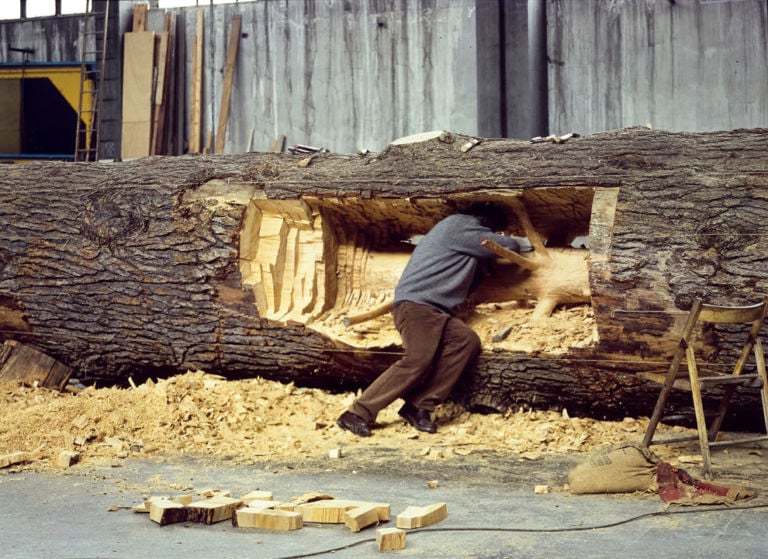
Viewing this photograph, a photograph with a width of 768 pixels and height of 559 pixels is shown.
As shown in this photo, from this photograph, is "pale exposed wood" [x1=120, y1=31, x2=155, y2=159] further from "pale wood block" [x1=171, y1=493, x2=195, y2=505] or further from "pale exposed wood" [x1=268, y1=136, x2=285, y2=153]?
"pale wood block" [x1=171, y1=493, x2=195, y2=505]

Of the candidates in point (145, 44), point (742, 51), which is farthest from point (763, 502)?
point (145, 44)

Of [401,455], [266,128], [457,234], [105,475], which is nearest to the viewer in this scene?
[105,475]

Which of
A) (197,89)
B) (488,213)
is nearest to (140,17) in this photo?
(197,89)

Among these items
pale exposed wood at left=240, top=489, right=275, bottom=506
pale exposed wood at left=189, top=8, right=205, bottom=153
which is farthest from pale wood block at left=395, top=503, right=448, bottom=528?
pale exposed wood at left=189, top=8, right=205, bottom=153

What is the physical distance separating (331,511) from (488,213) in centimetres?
267

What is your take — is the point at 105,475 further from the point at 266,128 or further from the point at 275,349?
the point at 266,128

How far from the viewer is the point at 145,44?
10781 mm

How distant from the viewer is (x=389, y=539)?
11.2ft

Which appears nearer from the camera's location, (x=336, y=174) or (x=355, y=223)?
(x=336, y=174)

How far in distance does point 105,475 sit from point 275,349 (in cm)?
174

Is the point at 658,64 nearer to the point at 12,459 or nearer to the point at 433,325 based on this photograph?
the point at 433,325

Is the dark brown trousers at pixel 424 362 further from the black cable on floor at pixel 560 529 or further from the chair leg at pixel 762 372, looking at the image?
the black cable on floor at pixel 560 529

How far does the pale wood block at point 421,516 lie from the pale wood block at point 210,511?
709mm

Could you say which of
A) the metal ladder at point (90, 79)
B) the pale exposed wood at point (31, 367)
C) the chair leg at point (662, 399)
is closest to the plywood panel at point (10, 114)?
the metal ladder at point (90, 79)
